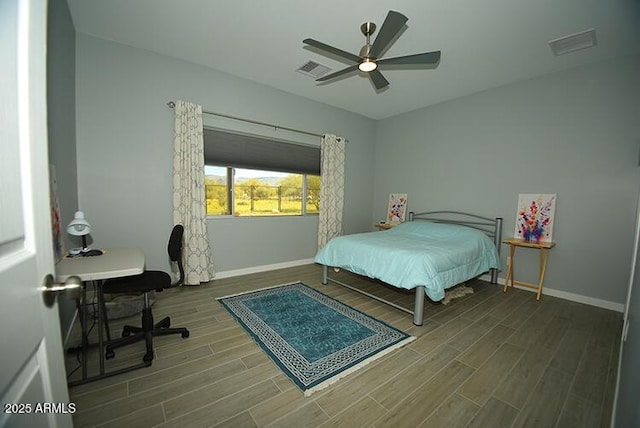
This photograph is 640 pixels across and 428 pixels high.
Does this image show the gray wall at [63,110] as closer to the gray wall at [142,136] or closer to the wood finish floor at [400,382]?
the gray wall at [142,136]

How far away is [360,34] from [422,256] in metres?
2.43

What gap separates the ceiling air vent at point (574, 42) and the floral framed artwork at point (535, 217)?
1703 mm

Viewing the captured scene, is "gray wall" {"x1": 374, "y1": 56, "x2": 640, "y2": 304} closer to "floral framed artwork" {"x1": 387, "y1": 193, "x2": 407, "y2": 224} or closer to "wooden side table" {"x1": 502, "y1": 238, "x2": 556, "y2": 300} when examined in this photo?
"wooden side table" {"x1": 502, "y1": 238, "x2": 556, "y2": 300}

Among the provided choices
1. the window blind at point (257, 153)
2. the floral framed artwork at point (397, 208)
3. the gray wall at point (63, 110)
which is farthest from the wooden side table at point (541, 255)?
the gray wall at point (63, 110)

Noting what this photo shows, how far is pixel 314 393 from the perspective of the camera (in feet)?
5.38

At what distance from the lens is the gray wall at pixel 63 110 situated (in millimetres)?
1974

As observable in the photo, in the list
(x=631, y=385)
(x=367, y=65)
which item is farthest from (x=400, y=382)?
(x=367, y=65)

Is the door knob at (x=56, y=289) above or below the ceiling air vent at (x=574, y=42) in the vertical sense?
below

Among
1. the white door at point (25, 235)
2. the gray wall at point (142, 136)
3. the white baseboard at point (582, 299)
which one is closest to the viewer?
the white door at point (25, 235)

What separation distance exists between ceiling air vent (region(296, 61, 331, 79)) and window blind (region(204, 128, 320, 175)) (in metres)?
1.15

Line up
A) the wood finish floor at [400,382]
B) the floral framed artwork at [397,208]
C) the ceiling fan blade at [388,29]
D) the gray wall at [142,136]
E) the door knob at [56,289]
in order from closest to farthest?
the door knob at [56,289], the wood finish floor at [400,382], the ceiling fan blade at [388,29], the gray wall at [142,136], the floral framed artwork at [397,208]

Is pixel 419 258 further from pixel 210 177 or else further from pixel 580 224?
pixel 210 177

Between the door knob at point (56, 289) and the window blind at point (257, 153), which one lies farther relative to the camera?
the window blind at point (257, 153)

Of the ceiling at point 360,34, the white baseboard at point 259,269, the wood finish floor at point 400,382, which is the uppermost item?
the ceiling at point 360,34
